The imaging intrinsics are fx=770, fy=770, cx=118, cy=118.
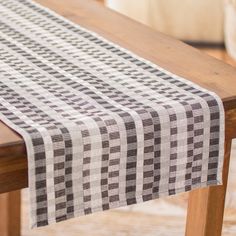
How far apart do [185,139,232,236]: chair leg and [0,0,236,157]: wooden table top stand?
0.46 feet

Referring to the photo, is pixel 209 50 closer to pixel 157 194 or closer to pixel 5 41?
pixel 5 41

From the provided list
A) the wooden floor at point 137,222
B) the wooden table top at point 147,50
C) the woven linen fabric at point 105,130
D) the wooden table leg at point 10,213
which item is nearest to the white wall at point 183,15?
the wooden floor at point 137,222

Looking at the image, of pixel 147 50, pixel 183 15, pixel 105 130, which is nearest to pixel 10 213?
pixel 147 50

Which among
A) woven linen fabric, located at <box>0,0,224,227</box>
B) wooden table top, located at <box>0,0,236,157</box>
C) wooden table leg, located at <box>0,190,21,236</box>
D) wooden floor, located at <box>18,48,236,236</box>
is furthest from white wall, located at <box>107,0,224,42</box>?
woven linen fabric, located at <box>0,0,224,227</box>

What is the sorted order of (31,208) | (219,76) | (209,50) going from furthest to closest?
1. (209,50)
2. (219,76)
3. (31,208)

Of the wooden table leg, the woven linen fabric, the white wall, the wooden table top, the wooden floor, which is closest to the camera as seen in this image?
the woven linen fabric

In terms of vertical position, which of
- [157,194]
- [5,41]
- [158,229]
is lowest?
[158,229]

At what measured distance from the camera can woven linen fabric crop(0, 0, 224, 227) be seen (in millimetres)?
1318

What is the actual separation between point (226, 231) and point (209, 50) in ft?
4.89

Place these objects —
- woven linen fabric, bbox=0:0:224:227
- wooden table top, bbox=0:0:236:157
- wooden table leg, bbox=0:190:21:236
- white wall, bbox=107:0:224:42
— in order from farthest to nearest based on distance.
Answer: white wall, bbox=107:0:224:42 < wooden table leg, bbox=0:190:21:236 < wooden table top, bbox=0:0:236:157 < woven linen fabric, bbox=0:0:224:227

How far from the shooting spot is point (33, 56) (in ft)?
5.51

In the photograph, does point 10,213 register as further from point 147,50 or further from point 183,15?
point 183,15

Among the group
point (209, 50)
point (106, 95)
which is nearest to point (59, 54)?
point (106, 95)

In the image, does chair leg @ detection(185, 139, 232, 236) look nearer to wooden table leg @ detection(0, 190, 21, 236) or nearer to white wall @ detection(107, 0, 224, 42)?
wooden table leg @ detection(0, 190, 21, 236)
